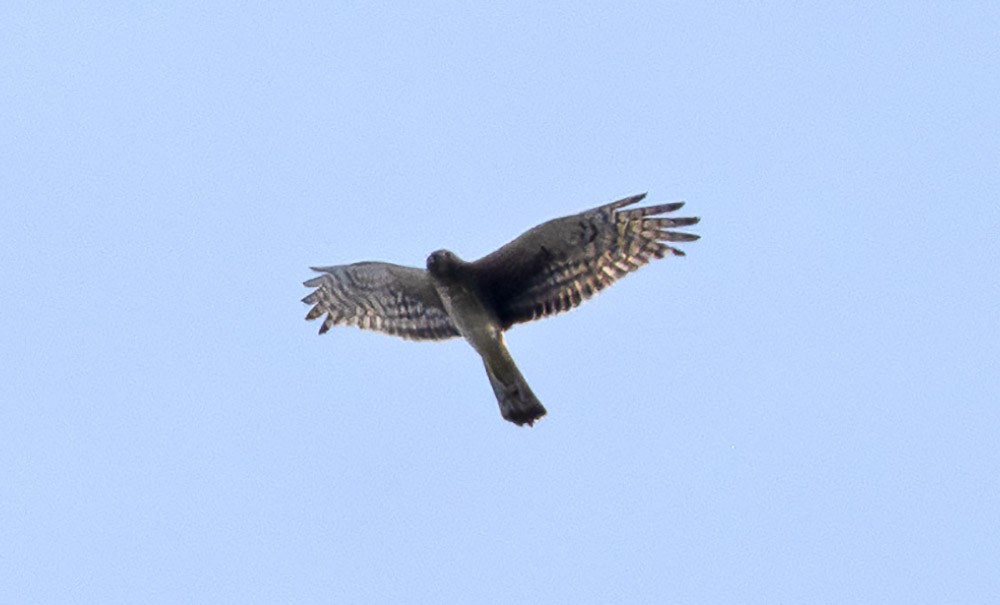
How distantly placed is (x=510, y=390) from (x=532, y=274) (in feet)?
3.60

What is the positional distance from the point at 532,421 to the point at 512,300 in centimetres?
118

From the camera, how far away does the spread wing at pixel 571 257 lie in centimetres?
1616

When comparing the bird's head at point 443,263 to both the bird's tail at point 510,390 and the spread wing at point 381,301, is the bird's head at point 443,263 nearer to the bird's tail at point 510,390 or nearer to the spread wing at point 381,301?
the spread wing at point 381,301

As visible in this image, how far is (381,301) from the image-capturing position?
17328mm

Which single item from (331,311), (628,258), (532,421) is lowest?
(532,421)

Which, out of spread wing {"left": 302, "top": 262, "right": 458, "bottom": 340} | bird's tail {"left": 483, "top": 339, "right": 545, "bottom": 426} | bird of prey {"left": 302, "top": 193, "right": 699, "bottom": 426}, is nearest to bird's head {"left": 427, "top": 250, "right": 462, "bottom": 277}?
bird of prey {"left": 302, "top": 193, "right": 699, "bottom": 426}

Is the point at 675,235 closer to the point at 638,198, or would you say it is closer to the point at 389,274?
the point at 638,198

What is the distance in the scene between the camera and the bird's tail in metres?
16.1

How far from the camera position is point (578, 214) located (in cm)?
1611

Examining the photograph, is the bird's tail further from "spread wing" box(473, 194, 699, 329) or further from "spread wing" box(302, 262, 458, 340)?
"spread wing" box(302, 262, 458, 340)

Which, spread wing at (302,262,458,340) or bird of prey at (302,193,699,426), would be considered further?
spread wing at (302,262,458,340)

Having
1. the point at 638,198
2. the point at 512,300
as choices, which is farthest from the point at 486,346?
the point at 638,198

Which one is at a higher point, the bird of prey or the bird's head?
the bird's head

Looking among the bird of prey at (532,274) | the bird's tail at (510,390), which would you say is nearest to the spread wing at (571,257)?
the bird of prey at (532,274)
